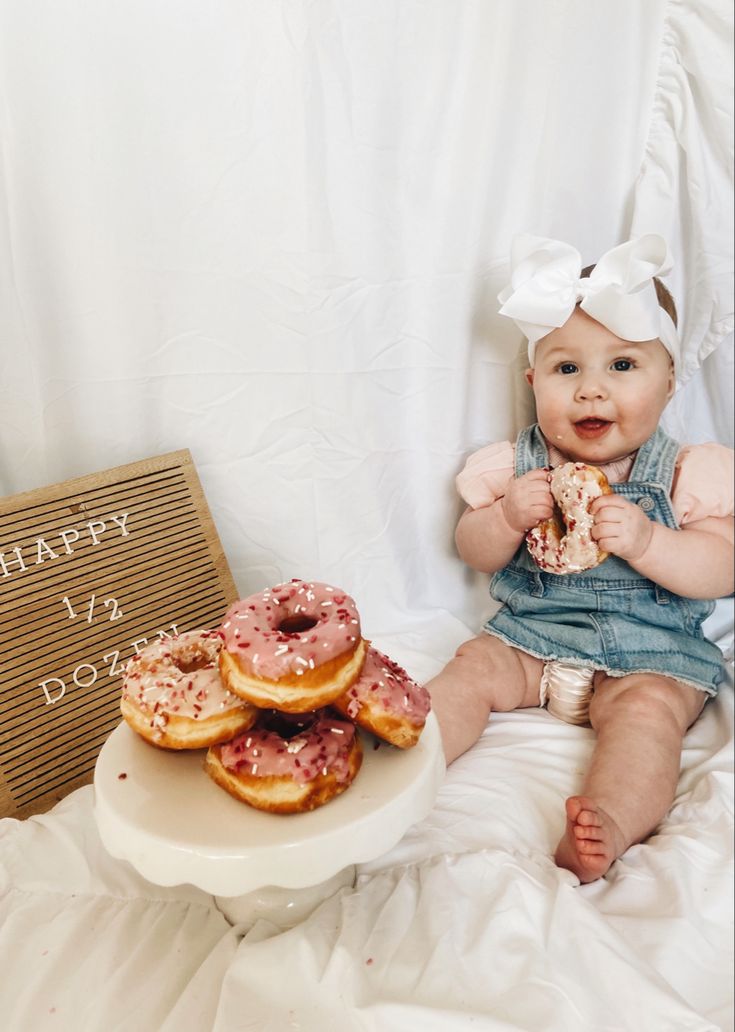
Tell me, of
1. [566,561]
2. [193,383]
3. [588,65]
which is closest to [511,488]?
[566,561]

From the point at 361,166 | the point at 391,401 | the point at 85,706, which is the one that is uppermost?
the point at 361,166

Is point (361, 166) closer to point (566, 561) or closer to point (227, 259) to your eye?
point (227, 259)

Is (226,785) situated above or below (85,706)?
above

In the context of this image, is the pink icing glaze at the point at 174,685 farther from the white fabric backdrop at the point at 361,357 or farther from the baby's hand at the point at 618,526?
the baby's hand at the point at 618,526

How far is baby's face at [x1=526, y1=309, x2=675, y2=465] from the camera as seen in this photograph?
1075mm

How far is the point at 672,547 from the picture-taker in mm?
1061

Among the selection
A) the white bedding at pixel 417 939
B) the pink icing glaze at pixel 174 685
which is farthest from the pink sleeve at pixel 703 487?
the pink icing glaze at pixel 174 685

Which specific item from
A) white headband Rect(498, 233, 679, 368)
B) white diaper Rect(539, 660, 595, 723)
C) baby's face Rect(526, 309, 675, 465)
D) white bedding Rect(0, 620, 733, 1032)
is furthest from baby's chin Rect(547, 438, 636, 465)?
white bedding Rect(0, 620, 733, 1032)

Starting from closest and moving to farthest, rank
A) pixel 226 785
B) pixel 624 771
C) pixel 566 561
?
pixel 226 785 → pixel 624 771 → pixel 566 561

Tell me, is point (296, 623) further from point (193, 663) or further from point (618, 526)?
point (618, 526)

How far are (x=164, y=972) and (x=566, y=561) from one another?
669 mm

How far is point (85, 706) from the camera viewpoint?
100cm

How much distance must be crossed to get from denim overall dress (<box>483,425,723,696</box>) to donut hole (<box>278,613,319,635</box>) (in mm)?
534

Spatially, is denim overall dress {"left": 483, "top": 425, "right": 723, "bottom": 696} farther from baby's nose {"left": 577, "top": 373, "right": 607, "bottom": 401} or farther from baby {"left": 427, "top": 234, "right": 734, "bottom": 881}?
Result: baby's nose {"left": 577, "top": 373, "right": 607, "bottom": 401}
